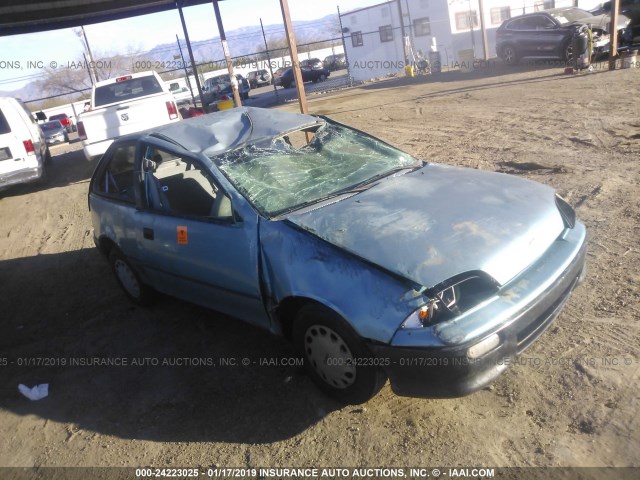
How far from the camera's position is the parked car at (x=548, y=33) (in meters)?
15.4

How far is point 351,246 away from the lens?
2.93 m

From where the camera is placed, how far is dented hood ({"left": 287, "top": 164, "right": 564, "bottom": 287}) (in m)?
2.79

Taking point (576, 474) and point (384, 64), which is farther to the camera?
point (384, 64)

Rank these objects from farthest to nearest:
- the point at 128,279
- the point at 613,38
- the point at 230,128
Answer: the point at 613,38, the point at 128,279, the point at 230,128

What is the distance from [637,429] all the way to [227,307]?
2.58m

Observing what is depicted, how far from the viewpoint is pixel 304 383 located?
11.7 feet

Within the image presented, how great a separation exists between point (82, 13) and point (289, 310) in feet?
47.4

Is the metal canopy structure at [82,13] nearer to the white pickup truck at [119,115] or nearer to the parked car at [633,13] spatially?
the white pickup truck at [119,115]

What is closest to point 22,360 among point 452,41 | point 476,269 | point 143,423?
point 143,423

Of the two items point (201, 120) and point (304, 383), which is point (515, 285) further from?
point (201, 120)

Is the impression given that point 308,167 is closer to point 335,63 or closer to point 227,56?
point 227,56

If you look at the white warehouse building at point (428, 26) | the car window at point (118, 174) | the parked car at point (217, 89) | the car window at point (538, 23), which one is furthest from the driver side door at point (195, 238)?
the parked car at point (217, 89)

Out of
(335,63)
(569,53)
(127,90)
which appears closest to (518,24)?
(569,53)

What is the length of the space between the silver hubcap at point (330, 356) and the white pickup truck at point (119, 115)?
8.41 meters
